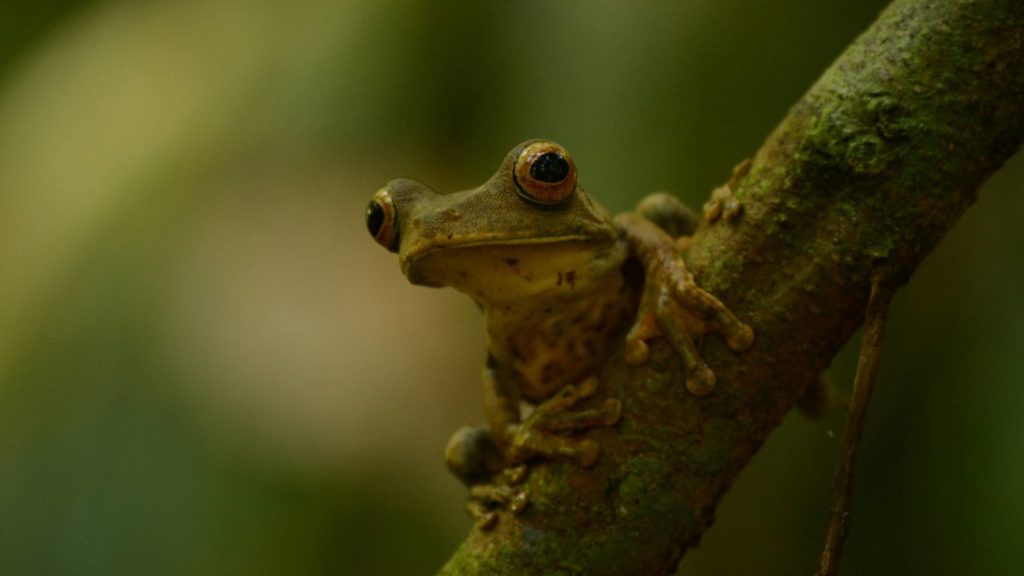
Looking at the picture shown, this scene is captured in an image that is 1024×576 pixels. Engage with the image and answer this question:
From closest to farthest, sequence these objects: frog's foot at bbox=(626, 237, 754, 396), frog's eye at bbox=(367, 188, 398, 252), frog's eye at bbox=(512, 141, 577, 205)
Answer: frog's foot at bbox=(626, 237, 754, 396) < frog's eye at bbox=(512, 141, 577, 205) < frog's eye at bbox=(367, 188, 398, 252)

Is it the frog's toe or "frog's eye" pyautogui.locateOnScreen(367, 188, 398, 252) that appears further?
"frog's eye" pyautogui.locateOnScreen(367, 188, 398, 252)

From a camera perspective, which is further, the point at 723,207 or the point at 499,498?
the point at 499,498

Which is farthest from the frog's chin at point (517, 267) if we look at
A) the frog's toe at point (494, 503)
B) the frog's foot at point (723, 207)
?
the frog's toe at point (494, 503)

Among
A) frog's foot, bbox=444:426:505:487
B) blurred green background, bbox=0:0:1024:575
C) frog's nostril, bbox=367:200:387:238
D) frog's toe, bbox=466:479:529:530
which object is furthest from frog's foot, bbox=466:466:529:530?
blurred green background, bbox=0:0:1024:575

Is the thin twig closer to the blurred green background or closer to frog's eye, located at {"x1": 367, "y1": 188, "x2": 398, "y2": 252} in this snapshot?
the blurred green background

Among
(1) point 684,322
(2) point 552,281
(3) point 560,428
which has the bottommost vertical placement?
(3) point 560,428

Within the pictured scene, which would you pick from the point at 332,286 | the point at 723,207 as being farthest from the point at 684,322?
the point at 332,286

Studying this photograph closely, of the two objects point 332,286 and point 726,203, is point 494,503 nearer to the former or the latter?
point 726,203
